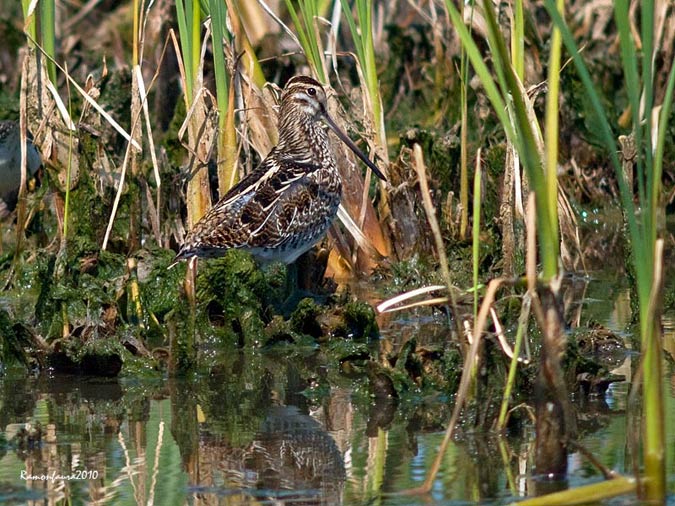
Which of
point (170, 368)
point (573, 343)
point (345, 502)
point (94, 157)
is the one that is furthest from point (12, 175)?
point (345, 502)

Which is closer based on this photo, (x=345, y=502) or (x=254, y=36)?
(x=345, y=502)

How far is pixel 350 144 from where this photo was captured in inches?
264

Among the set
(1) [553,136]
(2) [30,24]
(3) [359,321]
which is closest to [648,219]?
(1) [553,136]

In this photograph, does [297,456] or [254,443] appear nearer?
[297,456]

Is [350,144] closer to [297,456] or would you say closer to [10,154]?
[10,154]

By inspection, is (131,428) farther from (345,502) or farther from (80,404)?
(345,502)

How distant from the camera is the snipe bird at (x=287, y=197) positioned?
5.91 meters

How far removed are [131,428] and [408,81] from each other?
5.86 m

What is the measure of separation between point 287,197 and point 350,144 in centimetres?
68

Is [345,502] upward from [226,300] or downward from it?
downward

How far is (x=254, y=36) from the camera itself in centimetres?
897

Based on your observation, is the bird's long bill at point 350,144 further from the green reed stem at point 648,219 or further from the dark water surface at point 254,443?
the green reed stem at point 648,219

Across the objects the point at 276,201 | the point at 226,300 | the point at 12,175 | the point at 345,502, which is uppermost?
the point at 12,175

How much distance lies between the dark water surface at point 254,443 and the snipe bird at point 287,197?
0.79 m
